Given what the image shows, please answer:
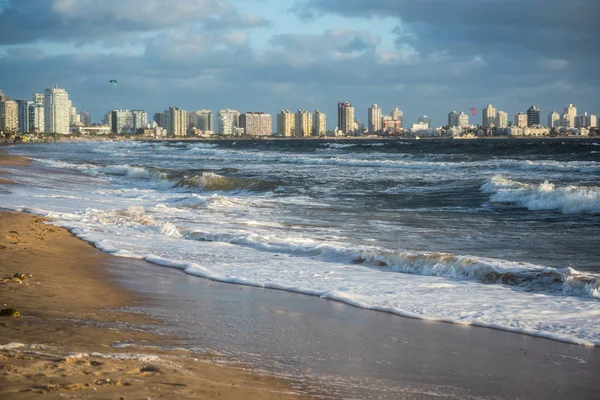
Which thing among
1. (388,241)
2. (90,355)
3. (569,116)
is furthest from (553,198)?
(569,116)

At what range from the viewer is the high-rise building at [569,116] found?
180575 millimetres

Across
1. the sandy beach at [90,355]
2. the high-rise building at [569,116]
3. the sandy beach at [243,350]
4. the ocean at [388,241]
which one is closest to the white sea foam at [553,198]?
the ocean at [388,241]

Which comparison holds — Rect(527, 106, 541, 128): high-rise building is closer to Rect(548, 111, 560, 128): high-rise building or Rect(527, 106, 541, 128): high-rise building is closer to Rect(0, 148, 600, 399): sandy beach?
Rect(548, 111, 560, 128): high-rise building

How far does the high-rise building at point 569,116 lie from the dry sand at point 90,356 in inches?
7176

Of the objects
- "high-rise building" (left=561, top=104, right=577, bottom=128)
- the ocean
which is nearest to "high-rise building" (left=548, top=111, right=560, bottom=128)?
"high-rise building" (left=561, top=104, right=577, bottom=128)

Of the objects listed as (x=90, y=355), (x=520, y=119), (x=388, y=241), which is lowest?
(x=388, y=241)

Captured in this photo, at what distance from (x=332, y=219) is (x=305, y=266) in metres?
5.85

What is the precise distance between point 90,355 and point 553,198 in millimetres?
16836

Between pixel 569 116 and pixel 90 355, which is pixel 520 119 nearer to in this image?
pixel 569 116

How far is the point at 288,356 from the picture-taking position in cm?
546

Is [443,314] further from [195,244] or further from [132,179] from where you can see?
[132,179]

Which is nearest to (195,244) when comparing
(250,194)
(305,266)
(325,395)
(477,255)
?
(305,266)

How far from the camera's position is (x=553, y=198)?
19.3 m

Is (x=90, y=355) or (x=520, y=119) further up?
(x=520, y=119)
